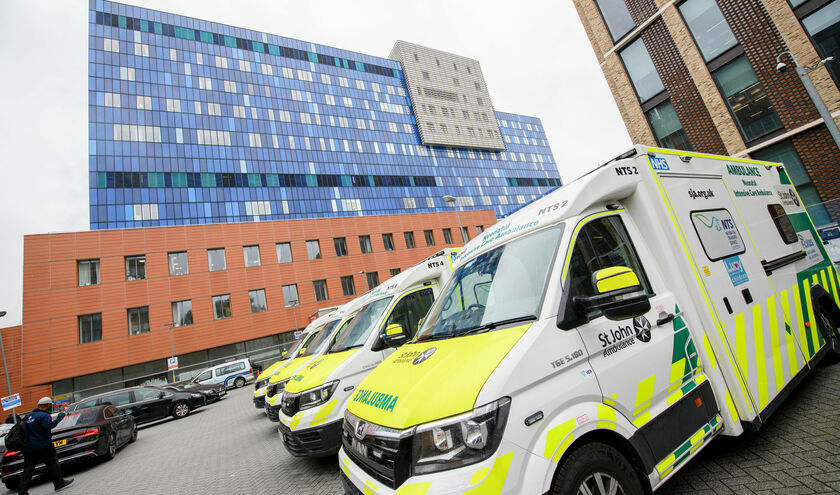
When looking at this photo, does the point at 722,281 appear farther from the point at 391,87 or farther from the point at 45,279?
the point at 391,87

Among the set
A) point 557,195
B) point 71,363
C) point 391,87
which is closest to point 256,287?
point 71,363

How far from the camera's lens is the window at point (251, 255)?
32531 millimetres

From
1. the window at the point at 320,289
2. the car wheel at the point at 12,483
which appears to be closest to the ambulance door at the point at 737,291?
the car wheel at the point at 12,483

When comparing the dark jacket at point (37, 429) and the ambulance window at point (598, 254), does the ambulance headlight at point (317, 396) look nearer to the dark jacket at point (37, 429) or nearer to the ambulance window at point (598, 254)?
the ambulance window at point (598, 254)

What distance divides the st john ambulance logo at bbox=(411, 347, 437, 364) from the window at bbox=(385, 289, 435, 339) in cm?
287

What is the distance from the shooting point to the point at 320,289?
3497 centimetres

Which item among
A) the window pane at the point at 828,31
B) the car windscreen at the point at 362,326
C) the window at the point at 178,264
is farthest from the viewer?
the window at the point at 178,264

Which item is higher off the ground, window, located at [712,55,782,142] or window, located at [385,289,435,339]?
window, located at [712,55,782,142]

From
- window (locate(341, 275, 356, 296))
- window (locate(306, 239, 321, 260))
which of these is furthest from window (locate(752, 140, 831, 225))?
window (locate(306, 239, 321, 260))

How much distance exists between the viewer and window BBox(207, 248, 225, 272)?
31.1m

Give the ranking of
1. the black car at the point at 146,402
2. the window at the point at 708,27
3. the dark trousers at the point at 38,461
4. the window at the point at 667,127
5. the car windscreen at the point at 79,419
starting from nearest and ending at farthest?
the dark trousers at the point at 38,461, the car windscreen at the point at 79,419, the window at the point at 708,27, the black car at the point at 146,402, the window at the point at 667,127

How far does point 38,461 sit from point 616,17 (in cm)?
2361

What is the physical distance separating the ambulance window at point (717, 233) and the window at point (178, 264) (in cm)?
3549

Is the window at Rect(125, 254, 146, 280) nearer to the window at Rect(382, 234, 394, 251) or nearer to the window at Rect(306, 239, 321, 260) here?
the window at Rect(306, 239, 321, 260)
